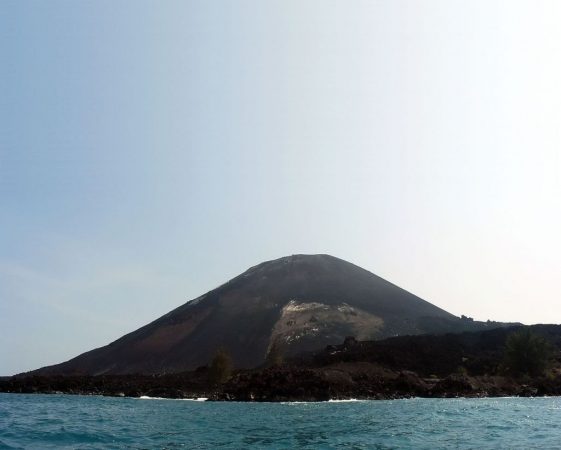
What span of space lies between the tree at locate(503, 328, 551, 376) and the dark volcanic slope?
4078 cm

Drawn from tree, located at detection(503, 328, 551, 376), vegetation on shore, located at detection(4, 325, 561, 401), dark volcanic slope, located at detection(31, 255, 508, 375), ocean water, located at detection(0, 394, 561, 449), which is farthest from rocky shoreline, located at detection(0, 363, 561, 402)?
dark volcanic slope, located at detection(31, 255, 508, 375)

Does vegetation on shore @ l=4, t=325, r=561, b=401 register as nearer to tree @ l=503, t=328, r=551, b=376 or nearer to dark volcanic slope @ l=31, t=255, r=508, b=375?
tree @ l=503, t=328, r=551, b=376

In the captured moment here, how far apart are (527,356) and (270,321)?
68.8 metres

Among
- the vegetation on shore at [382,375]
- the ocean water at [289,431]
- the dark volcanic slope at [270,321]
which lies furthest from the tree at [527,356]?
the ocean water at [289,431]

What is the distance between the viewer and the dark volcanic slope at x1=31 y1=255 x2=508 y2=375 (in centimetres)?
12444

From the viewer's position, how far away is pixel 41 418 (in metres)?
35.2

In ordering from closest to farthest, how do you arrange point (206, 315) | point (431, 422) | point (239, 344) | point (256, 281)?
1. point (431, 422)
2. point (239, 344)
3. point (206, 315)
4. point (256, 281)

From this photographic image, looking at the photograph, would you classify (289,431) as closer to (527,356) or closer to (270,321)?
(527,356)

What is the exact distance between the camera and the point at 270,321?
137m

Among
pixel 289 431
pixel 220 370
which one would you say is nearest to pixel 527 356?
pixel 220 370

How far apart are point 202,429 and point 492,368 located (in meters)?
69.1

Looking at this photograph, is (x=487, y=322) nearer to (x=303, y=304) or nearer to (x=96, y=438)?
(x=303, y=304)

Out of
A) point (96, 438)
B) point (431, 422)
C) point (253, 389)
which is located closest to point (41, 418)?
point (96, 438)

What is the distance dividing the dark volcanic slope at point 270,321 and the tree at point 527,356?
134 feet
